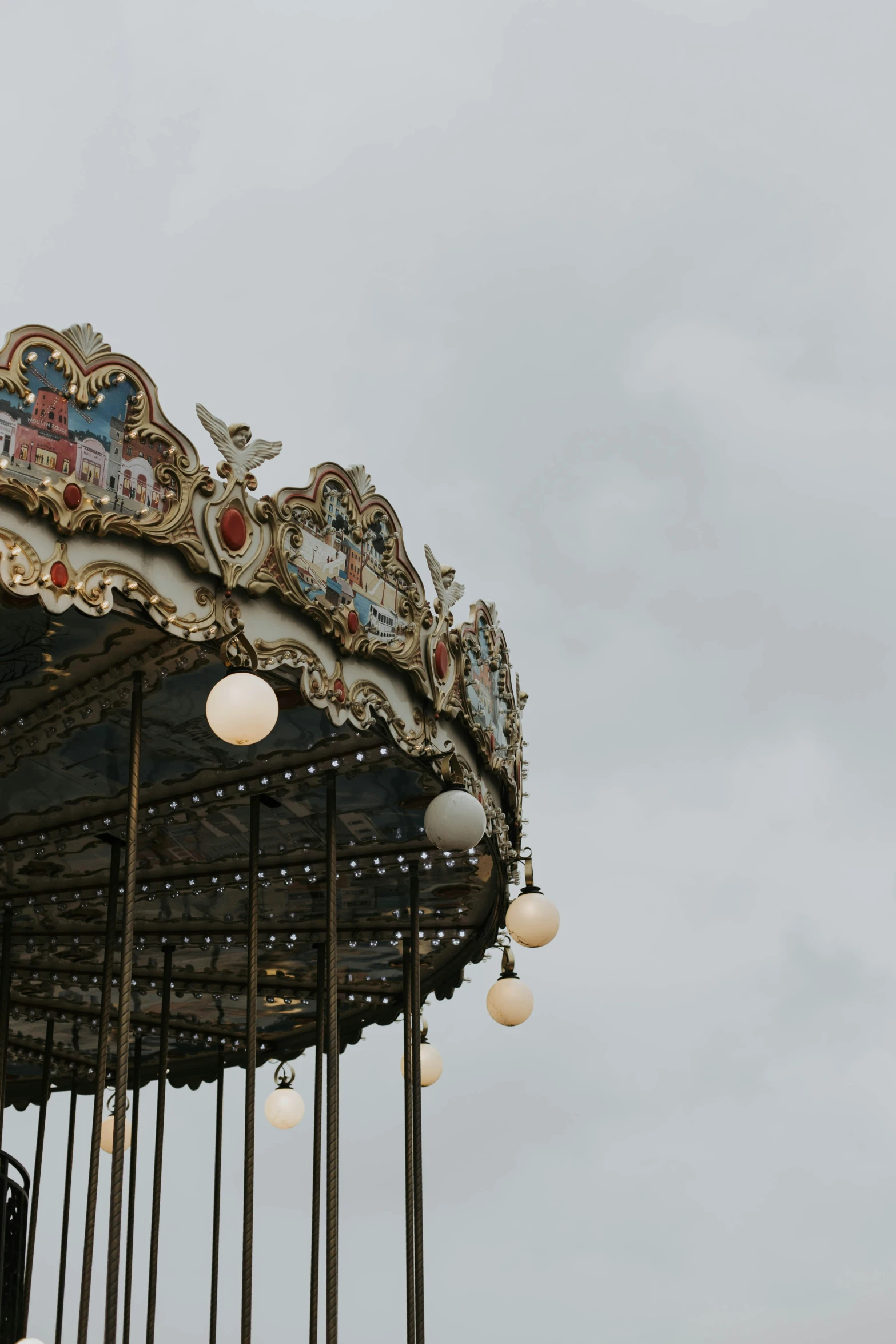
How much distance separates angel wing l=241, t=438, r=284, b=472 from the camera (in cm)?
752

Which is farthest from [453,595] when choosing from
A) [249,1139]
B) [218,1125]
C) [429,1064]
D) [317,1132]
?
[218,1125]

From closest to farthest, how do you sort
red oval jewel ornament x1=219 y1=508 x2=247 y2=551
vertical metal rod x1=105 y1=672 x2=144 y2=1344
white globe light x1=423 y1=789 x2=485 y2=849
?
vertical metal rod x1=105 y1=672 x2=144 y2=1344
red oval jewel ornament x1=219 y1=508 x2=247 y2=551
white globe light x1=423 y1=789 x2=485 y2=849

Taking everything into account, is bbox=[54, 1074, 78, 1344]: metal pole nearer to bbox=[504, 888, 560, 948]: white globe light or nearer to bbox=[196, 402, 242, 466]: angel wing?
bbox=[504, 888, 560, 948]: white globe light

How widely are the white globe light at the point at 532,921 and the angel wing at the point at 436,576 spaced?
2.18m

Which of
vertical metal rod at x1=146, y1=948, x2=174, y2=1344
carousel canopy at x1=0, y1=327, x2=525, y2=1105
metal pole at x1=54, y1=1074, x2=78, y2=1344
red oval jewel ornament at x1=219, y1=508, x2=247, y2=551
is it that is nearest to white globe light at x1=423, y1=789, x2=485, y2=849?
carousel canopy at x1=0, y1=327, x2=525, y2=1105

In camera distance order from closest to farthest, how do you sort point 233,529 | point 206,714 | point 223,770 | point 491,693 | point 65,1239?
1. point 233,529
2. point 206,714
3. point 223,770
4. point 491,693
5. point 65,1239

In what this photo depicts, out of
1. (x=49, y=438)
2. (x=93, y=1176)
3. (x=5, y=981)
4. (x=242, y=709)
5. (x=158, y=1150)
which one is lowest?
(x=93, y=1176)

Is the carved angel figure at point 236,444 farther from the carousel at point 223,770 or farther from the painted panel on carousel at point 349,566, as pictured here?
the painted panel on carousel at point 349,566

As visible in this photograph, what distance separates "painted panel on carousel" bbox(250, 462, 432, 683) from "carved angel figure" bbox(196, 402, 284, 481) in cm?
21

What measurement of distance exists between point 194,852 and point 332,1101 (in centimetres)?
279

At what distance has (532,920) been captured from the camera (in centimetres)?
962

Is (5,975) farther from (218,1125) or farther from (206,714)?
(206,714)

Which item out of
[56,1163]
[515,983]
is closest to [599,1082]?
[56,1163]

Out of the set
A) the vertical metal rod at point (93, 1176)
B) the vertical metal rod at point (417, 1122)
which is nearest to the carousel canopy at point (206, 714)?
the vertical metal rod at point (417, 1122)
